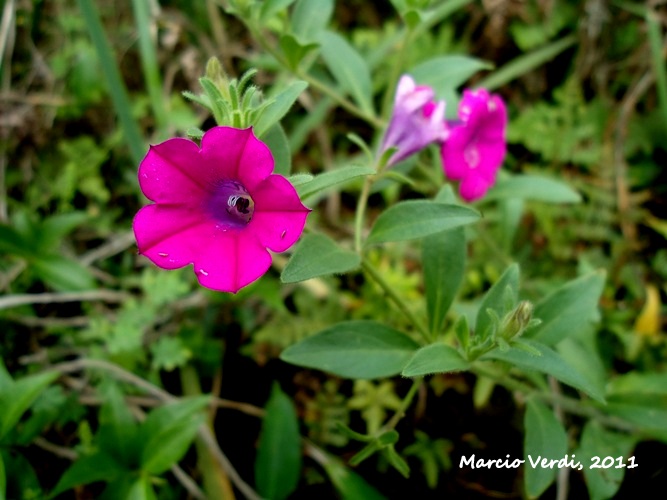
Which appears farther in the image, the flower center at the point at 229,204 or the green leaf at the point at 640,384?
the green leaf at the point at 640,384

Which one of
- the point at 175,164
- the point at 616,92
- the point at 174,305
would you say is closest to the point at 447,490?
the point at 174,305

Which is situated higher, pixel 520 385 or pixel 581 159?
pixel 581 159

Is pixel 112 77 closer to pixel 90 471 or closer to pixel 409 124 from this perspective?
pixel 409 124

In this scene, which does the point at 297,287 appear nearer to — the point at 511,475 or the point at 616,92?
the point at 511,475

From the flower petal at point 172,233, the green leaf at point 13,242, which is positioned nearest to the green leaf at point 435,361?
the flower petal at point 172,233

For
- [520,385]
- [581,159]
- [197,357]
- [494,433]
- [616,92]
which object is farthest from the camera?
[616,92]

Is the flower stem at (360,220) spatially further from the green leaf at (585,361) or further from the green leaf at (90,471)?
the green leaf at (90,471)

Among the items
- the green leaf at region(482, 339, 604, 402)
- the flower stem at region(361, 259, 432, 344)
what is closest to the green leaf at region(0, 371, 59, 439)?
the flower stem at region(361, 259, 432, 344)

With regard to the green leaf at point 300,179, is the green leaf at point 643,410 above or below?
below
